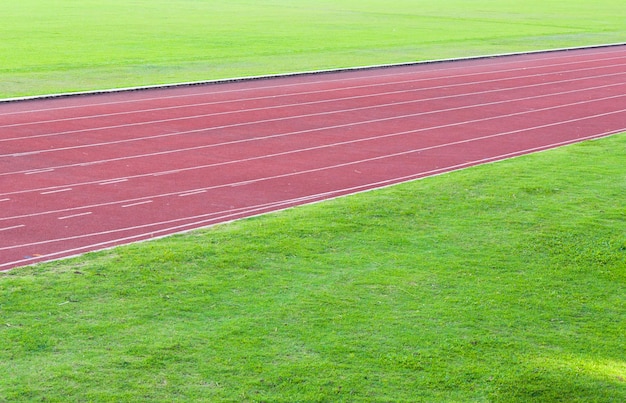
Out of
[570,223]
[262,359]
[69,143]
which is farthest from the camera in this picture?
[69,143]

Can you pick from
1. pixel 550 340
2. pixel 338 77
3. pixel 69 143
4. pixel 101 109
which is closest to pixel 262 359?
pixel 550 340

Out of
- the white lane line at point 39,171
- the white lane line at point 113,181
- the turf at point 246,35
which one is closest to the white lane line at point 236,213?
the white lane line at point 113,181

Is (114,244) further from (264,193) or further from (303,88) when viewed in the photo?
(303,88)

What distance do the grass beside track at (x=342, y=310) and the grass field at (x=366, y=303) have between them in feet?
0.07

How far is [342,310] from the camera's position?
8711 mm

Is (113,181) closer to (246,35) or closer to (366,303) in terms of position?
(366,303)

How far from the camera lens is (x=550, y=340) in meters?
8.20

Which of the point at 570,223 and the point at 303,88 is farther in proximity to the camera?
the point at 303,88

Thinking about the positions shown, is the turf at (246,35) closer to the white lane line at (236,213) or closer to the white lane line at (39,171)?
the white lane line at (39,171)

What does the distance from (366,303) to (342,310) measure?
308mm

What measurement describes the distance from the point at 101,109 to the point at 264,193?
7.39 meters

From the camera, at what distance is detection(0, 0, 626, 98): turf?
84.1ft

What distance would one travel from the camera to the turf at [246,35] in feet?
84.1

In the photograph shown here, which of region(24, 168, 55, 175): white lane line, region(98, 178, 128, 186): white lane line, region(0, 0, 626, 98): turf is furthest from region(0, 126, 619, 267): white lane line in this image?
region(0, 0, 626, 98): turf
